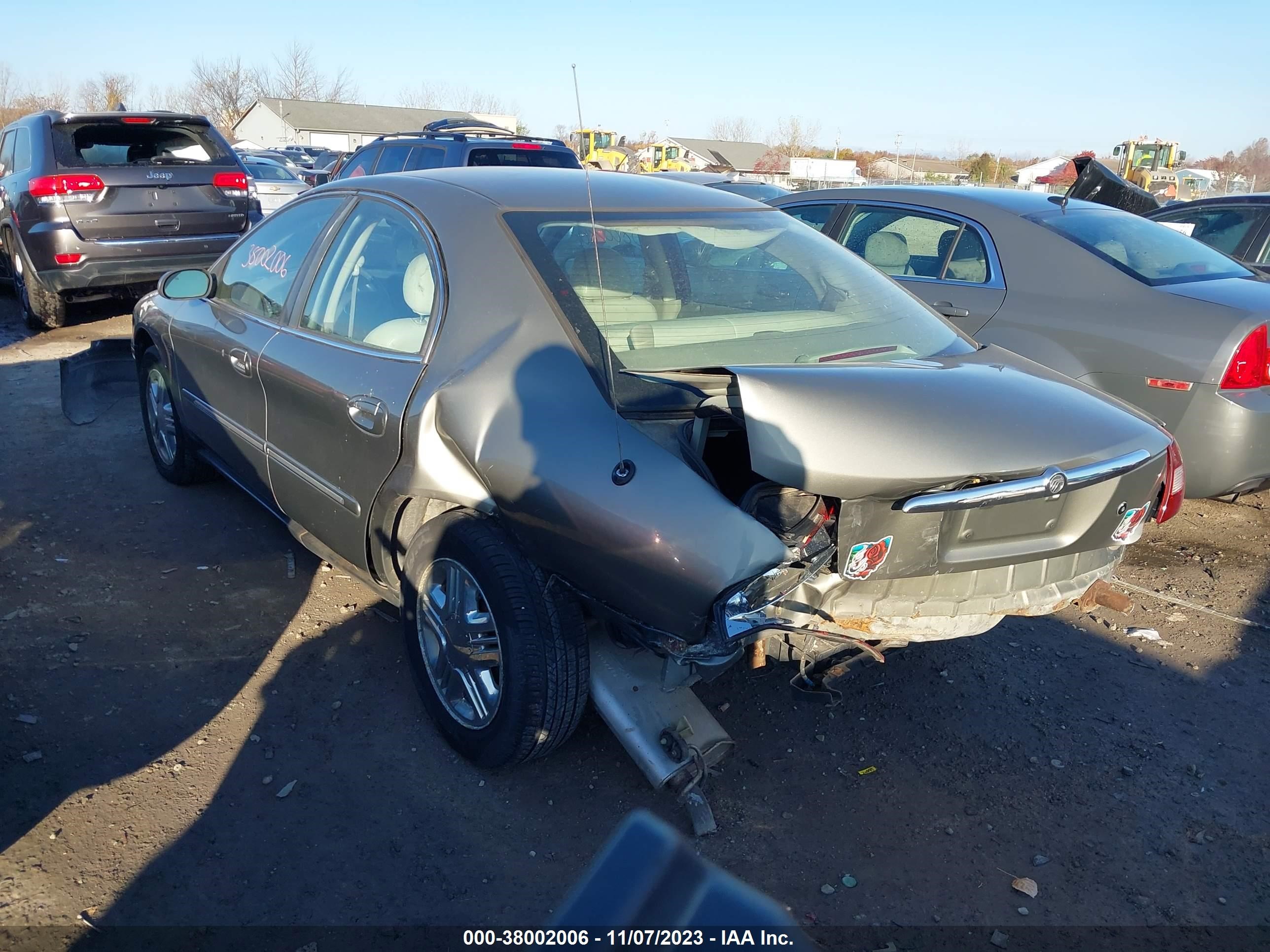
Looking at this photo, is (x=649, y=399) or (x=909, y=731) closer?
(x=649, y=399)

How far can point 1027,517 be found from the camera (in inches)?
98.5

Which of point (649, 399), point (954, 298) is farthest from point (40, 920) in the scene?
point (954, 298)

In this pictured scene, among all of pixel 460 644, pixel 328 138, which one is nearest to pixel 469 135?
pixel 460 644

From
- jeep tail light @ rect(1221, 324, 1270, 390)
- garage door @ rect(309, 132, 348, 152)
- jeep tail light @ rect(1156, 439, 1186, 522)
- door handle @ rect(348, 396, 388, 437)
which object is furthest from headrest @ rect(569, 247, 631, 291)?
garage door @ rect(309, 132, 348, 152)

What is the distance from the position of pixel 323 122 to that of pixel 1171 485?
6939 centimetres

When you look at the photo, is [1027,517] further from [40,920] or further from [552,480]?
[40,920]

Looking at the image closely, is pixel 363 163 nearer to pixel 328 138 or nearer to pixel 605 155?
pixel 605 155

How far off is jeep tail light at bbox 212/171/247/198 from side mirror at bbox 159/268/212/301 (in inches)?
198

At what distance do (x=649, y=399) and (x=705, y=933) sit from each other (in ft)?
5.27

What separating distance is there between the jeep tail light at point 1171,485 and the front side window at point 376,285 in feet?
7.26

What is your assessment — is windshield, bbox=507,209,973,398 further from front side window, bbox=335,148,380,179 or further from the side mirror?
front side window, bbox=335,148,380,179

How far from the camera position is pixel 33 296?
8617 mm

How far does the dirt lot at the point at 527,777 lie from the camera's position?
253 centimetres

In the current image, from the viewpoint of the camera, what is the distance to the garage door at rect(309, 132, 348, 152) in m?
62.3
